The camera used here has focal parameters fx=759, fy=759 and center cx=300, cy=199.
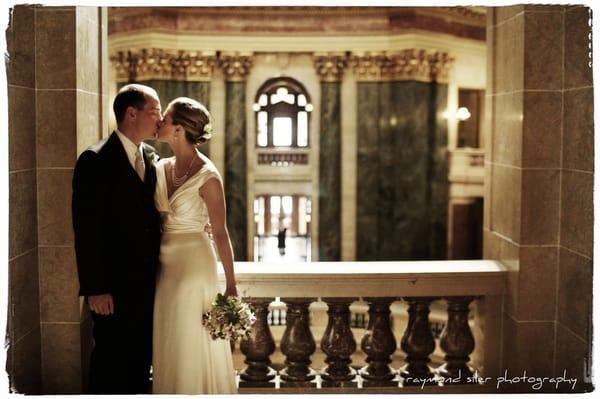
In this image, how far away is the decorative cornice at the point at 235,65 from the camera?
69.8 ft

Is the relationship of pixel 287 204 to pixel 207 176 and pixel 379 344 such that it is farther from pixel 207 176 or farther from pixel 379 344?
pixel 207 176

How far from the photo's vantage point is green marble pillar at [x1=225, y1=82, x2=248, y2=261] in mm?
21453

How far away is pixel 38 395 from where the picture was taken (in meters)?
5.10

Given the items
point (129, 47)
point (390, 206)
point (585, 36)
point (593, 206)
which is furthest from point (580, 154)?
point (129, 47)

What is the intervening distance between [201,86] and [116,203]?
17.1 metres

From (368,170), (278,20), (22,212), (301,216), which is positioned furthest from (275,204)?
(22,212)

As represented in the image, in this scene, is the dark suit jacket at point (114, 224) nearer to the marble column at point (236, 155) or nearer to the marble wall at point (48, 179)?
the marble wall at point (48, 179)

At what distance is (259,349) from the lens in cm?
559

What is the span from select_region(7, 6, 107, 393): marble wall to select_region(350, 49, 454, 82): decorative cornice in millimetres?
16507

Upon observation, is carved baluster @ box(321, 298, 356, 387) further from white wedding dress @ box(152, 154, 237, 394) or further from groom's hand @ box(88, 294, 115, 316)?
groom's hand @ box(88, 294, 115, 316)

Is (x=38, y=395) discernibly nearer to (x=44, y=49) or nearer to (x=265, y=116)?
(x=44, y=49)

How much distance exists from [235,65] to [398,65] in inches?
180

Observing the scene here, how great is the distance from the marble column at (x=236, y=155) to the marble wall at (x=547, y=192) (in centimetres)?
1610

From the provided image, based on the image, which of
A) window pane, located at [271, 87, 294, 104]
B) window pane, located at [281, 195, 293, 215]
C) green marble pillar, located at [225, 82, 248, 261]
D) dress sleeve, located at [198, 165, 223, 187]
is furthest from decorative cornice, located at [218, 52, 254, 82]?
A: dress sleeve, located at [198, 165, 223, 187]
